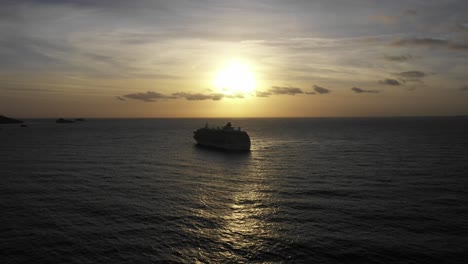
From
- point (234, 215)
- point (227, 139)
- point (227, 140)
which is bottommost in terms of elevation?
point (234, 215)

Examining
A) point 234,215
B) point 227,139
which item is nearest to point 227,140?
point 227,139

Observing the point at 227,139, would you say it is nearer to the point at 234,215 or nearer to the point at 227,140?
the point at 227,140

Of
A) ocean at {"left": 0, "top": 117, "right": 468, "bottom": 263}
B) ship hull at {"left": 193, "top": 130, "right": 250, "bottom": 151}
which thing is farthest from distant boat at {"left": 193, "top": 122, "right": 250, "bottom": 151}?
ocean at {"left": 0, "top": 117, "right": 468, "bottom": 263}

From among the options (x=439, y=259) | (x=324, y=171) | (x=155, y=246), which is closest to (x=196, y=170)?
(x=324, y=171)

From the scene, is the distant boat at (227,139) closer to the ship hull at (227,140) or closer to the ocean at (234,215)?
the ship hull at (227,140)

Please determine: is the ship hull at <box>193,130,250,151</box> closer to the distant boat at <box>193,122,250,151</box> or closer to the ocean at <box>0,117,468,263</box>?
the distant boat at <box>193,122,250,151</box>

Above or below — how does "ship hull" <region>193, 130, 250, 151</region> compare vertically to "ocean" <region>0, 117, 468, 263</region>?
above

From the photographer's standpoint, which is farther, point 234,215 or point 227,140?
point 227,140

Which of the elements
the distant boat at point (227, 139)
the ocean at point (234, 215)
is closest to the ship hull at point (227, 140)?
the distant boat at point (227, 139)

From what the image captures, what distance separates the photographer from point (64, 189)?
44.4m

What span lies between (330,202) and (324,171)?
22.3 metres

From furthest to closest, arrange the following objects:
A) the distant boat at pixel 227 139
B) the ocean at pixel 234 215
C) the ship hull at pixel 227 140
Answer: the distant boat at pixel 227 139, the ship hull at pixel 227 140, the ocean at pixel 234 215

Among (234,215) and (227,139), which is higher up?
(227,139)

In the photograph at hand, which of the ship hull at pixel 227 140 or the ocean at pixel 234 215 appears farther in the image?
the ship hull at pixel 227 140
